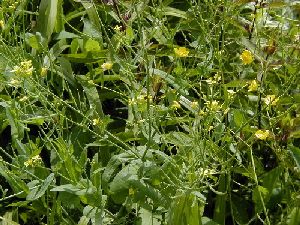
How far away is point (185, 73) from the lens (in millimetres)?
1675

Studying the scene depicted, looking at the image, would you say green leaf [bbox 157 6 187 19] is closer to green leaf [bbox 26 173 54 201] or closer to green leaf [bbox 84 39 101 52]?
green leaf [bbox 84 39 101 52]

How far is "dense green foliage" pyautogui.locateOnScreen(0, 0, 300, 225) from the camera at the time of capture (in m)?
1.48

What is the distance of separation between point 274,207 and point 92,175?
0.54m

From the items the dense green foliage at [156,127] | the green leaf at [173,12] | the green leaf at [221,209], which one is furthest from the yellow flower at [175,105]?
the green leaf at [173,12]

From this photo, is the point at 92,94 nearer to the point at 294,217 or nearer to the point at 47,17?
the point at 47,17

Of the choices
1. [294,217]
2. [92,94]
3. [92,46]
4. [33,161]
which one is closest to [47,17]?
[92,46]

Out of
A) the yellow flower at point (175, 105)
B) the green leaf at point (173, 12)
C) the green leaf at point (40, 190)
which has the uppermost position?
the yellow flower at point (175, 105)

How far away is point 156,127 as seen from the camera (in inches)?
57.7

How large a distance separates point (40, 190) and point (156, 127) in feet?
0.99

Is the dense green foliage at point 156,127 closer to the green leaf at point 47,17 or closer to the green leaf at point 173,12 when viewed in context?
the green leaf at point 47,17

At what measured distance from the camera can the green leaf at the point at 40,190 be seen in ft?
4.88

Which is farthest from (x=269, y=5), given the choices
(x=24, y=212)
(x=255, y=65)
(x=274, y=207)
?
(x=24, y=212)

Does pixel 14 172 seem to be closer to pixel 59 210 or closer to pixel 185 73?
pixel 59 210

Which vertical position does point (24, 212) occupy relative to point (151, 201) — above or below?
below
